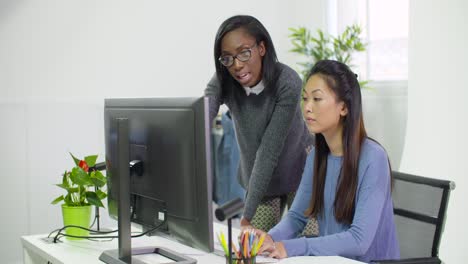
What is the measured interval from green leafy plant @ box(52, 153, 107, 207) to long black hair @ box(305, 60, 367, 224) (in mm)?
678

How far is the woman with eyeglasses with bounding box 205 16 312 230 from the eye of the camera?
77.6 inches

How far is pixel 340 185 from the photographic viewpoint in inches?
66.1

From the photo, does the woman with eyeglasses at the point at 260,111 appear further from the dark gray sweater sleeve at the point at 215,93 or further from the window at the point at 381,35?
the window at the point at 381,35

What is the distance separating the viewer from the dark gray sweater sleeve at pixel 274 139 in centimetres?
198

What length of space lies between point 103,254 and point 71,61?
6.80ft

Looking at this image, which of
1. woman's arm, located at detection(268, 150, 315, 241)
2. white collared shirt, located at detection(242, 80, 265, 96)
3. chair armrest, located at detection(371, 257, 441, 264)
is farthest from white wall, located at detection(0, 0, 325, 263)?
chair armrest, located at detection(371, 257, 441, 264)

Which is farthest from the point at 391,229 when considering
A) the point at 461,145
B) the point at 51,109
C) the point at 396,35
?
the point at 51,109

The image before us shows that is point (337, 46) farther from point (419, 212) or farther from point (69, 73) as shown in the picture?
point (419, 212)

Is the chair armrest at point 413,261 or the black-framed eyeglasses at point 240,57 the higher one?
the black-framed eyeglasses at point 240,57

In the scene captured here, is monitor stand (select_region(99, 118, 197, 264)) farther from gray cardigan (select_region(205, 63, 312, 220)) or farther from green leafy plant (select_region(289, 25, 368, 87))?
green leafy plant (select_region(289, 25, 368, 87))

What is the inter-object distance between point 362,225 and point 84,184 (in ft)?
2.90

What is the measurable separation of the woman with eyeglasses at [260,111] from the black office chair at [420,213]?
0.42 meters

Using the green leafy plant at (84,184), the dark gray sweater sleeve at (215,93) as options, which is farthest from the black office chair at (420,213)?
the green leafy plant at (84,184)

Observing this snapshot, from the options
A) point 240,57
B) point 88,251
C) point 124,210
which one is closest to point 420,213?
point 240,57
